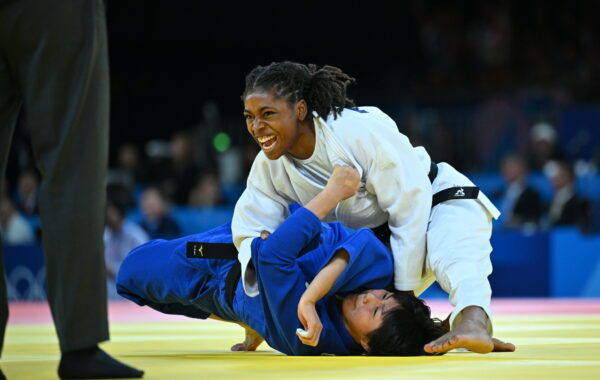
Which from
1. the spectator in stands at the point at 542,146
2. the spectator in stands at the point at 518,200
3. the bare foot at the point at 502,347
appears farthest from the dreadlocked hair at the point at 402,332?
the spectator in stands at the point at 542,146

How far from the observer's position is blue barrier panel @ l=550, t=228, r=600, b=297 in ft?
26.6

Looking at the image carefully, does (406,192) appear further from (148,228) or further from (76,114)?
(148,228)

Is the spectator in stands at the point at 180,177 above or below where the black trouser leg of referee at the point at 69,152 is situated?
above

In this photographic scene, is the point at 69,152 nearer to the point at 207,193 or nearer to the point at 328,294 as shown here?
the point at 328,294

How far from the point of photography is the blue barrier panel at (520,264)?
8227 mm

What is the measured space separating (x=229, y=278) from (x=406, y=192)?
0.74 m

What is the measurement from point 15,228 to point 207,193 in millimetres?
1952

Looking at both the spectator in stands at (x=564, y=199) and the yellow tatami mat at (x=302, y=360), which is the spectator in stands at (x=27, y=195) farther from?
the yellow tatami mat at (x=302, y=360)

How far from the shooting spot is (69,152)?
231cm

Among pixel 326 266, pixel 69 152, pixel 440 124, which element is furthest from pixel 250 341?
pixel 440 124

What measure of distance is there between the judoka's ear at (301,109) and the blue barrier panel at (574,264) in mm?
4999

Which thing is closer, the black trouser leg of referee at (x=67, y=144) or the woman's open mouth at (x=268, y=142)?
the black trouser leg of referee at (x=67, y=144)

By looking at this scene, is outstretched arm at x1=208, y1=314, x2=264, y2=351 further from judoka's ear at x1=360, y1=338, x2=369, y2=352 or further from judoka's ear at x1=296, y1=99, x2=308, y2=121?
judoka's ear at x1=296, y1=99, x2=308, y2=121

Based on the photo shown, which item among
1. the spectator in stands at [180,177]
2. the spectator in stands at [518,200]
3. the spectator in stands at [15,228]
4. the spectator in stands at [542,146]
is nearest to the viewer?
the spectator in stands at [518,200]
